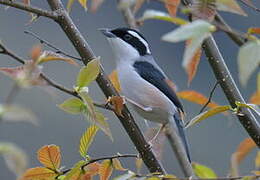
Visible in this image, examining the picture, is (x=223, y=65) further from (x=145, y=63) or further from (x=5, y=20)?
(x=5, y=20)

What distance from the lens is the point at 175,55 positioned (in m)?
9.80

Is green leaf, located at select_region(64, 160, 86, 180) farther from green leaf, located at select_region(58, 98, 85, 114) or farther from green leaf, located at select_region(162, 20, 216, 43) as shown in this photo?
green leaf, located at select_region(162, 20, 216, 43)

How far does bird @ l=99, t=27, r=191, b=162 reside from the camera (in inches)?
157

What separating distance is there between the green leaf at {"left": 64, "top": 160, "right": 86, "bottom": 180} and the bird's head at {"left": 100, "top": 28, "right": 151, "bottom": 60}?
212cm

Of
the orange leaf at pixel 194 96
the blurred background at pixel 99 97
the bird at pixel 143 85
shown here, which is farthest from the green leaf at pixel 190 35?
the blurred background at pixel 99 97

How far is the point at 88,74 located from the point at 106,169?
421 mm

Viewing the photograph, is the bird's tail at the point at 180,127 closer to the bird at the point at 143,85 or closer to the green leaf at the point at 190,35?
the bird at the point at 143,85

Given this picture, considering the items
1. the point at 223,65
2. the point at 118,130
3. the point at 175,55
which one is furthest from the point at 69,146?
the point at 223,65

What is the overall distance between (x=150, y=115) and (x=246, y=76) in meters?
2.75

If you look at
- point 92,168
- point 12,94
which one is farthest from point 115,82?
point 12,94

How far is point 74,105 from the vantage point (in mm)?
1965

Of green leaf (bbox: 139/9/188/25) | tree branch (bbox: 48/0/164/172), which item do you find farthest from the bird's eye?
green leaf (bbox: 139/9/188/25)

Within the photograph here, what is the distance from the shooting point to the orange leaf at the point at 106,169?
2.17 meters

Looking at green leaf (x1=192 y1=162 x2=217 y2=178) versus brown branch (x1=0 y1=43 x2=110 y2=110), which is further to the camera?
green leaf (x1=192 y1=162 x2=217 y2=178)
